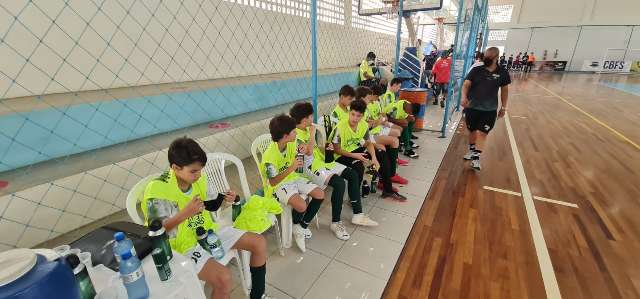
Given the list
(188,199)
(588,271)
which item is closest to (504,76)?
(588,271)

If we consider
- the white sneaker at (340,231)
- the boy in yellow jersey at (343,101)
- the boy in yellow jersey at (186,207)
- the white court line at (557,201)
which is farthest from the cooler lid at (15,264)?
the white court line at (557,201)

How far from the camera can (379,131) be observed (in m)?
2.99

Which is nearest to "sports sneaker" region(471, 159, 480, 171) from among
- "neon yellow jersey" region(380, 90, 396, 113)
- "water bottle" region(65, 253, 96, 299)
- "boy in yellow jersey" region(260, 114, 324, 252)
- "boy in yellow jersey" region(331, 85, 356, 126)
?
"neon yellow jersey" region(380, 90, 396, 113)

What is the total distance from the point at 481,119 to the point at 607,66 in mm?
19634

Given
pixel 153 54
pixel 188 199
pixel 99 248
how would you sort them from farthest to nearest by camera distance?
pixel 153 54 → pixel 188 199 → pixel 99 248

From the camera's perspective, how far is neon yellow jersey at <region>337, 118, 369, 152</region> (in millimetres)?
2373

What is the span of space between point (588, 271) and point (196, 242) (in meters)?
2.38

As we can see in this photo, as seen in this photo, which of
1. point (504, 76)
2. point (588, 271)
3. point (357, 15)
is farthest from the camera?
point (357, 15)

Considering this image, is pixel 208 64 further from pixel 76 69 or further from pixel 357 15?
pixel 357 15

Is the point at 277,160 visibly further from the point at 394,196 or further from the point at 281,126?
the point at 394,196

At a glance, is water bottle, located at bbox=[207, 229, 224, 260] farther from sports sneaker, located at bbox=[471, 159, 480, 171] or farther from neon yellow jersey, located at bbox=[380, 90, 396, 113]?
sports sneaker, located at bbox=[471, 159, 480, 171]

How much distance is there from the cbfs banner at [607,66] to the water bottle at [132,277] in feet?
74.2

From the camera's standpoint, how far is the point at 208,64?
3.17 m

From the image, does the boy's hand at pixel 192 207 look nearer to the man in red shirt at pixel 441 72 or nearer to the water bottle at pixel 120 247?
the water bottle at pixel 120 247
